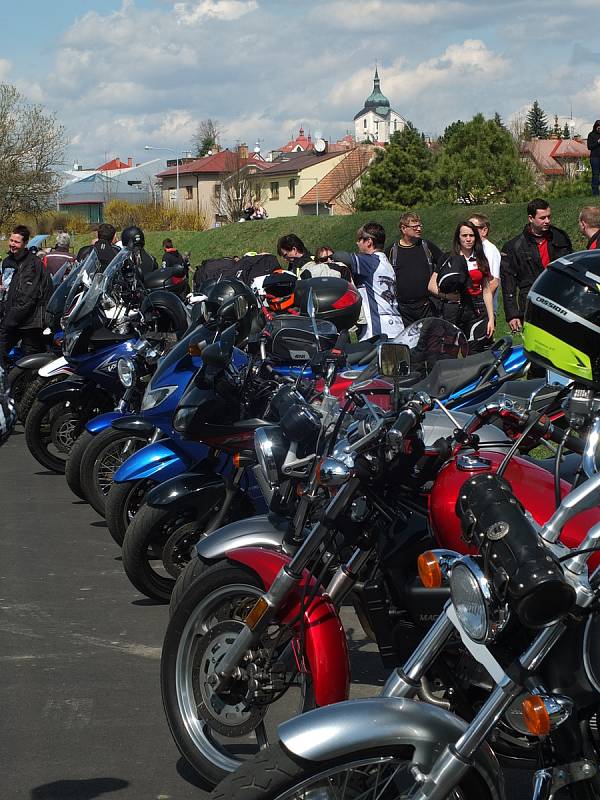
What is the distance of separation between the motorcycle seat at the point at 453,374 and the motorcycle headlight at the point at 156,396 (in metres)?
1.46

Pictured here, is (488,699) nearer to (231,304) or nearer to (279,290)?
(231,304)

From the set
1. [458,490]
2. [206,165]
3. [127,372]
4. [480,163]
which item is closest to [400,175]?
[480,163]

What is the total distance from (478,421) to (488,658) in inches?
45.3

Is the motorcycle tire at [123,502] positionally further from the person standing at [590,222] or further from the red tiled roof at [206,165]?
the red tiled roof at [206,165]

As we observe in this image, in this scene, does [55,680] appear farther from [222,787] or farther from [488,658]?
[488,658]

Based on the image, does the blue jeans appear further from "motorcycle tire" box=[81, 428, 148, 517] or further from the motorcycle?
the motorcycle

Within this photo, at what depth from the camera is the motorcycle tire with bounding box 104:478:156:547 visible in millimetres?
6523

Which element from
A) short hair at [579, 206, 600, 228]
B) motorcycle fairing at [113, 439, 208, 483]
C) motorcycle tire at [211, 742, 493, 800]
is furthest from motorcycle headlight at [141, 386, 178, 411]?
short hair at [579, 206, 600, 228]

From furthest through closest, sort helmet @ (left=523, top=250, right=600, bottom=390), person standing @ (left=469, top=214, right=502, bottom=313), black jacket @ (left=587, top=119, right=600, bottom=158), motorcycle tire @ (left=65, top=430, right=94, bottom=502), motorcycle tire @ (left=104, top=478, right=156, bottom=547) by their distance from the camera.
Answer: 1. black jacket @ (left=587, top=119, right=600, bottom=158)
2. person standing @ (left=469, top=214, right=502, bottom=313)
3. motorcycle tire @ (left=65, top=430, right=94, bottom=502)
4. motorcycle tire @ (left=104, top=478, right=156, bottom=547)
5. helmet @ (left=523, top=250, right=600, bottom=390)

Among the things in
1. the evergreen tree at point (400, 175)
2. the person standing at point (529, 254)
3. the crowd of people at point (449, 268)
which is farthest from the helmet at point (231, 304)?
the evergreen tree at point (400, 175)

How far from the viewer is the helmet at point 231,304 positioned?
5.36 meters

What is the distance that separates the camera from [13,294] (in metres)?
12.6

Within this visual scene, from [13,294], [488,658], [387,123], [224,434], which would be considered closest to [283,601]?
[488,658]

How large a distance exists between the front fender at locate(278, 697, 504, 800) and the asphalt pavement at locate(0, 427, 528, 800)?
1.45 meters
